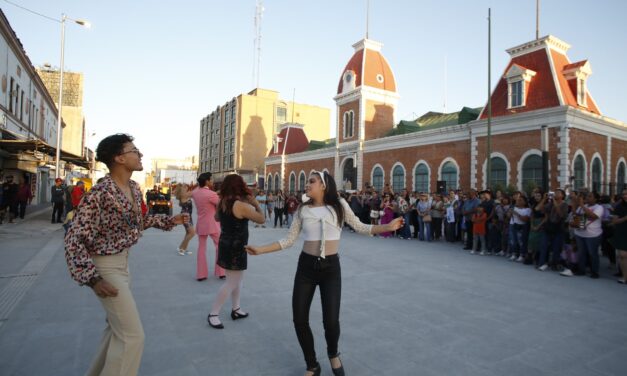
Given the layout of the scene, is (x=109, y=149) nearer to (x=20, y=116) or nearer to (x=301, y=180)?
(x=20, y=116)

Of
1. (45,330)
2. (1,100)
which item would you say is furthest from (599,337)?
(1,100)

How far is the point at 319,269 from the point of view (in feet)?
10.7

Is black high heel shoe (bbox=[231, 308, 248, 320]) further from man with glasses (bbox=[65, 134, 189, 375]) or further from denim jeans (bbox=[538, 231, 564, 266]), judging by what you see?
denim jeans (bbox=[538, 231, 564, 266])

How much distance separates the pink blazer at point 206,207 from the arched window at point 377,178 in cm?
2345

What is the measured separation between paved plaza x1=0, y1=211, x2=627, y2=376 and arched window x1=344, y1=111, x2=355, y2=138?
25.6 meters

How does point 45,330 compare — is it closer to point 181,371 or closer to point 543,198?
point 181,371

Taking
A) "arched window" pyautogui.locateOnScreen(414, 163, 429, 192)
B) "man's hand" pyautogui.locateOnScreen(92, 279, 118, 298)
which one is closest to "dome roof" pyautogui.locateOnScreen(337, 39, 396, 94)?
"arched window" pyautogui.locateOnScreen(414, 163, 429, 192)

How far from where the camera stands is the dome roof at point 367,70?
32188mm

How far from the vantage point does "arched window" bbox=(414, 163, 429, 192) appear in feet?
84.0

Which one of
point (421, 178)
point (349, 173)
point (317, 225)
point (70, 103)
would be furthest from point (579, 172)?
point (70, 103)

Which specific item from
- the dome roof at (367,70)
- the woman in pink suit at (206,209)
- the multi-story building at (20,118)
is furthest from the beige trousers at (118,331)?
the dome roof at (367,70)

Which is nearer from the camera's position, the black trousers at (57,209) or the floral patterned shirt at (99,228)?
the floral patterned shirt at (99,228)

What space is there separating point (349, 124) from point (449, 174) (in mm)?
12060

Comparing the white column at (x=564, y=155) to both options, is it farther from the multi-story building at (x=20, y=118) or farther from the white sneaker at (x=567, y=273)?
the multi-story building at (x=20, y=118)
